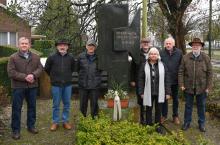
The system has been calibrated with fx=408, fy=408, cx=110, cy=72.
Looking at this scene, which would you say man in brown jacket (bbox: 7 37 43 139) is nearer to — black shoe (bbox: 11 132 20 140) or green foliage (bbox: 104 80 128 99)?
black shoe (bbox: 11 132 20 140)

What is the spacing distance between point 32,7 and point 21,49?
5.91 m

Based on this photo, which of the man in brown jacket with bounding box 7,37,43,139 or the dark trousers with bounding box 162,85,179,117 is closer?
the man in brown jacket with bounding box 7,37,43,139

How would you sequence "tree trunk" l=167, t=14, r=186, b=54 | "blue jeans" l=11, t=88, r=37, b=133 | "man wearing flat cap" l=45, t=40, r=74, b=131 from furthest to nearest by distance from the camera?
1. "tree trunk" l=167, t=14, r=186, b=54
2. "man wearing flat cap" l=45, t=40, r=74, b=131
3. "blue jeans" l=11, t=88, r=37, b=133

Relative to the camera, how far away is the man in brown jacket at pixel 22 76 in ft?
25.1

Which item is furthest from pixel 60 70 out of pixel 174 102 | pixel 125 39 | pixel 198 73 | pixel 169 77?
pixel 198 73

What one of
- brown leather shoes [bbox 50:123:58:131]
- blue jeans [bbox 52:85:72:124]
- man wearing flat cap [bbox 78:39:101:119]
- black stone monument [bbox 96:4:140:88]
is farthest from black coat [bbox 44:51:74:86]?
brown leather shoes [bbox 50:123:58:131]

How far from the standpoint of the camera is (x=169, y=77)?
325 inches

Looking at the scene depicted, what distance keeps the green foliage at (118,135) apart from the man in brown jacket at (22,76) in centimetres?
124

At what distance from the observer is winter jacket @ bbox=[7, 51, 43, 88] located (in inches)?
300

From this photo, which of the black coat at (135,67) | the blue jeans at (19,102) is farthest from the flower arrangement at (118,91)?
the blue jeans at (19,102)

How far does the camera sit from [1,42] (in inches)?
1288

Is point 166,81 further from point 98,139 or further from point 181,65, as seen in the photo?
point 98,139

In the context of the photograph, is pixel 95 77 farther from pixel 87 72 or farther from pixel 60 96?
pixel 60 96

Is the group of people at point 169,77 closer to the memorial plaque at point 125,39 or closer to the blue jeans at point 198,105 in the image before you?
the blue jeans at point 198,105
